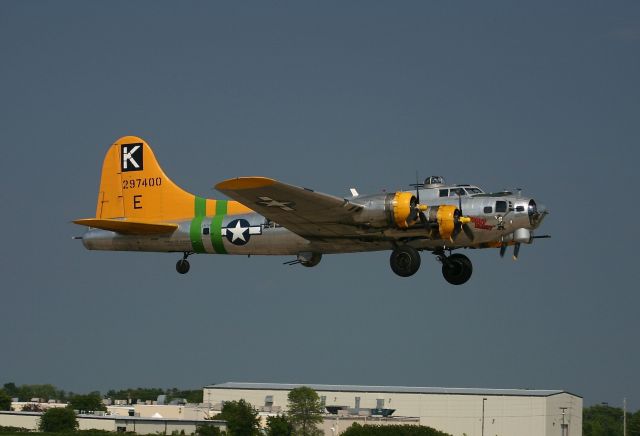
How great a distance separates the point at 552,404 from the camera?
250ft

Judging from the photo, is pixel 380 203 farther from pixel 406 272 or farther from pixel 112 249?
pixel 112 249

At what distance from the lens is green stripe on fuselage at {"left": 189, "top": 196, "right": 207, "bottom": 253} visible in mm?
32562

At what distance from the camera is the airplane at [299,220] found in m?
29.1

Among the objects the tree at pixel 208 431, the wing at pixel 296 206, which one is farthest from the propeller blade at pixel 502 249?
the tree at pixel 208 431

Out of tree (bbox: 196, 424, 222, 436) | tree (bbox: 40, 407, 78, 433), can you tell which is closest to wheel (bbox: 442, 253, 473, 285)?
tree (bbox: 196, 424, 222, 436)

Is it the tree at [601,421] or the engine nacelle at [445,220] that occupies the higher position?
the engine nacelle at [445,220]

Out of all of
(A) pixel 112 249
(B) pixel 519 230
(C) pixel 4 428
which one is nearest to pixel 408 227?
(B) pixel 519 230

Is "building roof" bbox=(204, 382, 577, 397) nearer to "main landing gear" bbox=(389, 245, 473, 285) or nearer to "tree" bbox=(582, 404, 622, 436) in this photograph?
"tree" bbox=(582, 404, 622, 436)

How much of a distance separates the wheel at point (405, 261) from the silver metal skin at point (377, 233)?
1.26 feet

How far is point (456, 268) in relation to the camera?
3158 centimetres

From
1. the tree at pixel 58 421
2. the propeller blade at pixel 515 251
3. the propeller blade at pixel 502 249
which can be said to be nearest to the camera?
the propeller blade at pixel 515 251

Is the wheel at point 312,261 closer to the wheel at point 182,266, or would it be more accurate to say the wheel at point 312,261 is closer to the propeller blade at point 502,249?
the wheel at point 182,266

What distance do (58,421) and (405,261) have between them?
35690 millimetres

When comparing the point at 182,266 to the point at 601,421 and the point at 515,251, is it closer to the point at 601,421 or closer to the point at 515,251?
the point at 515,251
